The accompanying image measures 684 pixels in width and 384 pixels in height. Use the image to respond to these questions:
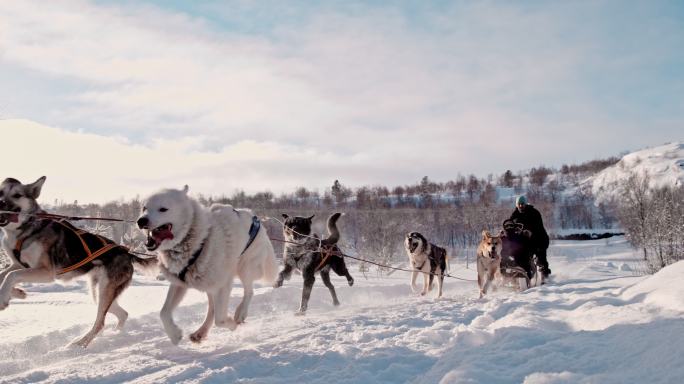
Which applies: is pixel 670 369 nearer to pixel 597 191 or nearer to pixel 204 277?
pixel 204 277

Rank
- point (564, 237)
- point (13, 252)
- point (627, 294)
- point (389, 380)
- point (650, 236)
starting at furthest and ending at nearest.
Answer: point (564, 237), point (650, 236), point (627, 294), point (13, 252), point (389, 380)

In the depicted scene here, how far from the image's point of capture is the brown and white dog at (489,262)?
8.39 m

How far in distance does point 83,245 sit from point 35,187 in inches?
27.6

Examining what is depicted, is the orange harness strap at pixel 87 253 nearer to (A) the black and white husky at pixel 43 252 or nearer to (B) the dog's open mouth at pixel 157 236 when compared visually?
(A) the black and white husky at pixel 43 252

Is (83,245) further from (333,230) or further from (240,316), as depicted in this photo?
(333,230)

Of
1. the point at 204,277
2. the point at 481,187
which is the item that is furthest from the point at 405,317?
the point at 481,187

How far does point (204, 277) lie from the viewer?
163 inches

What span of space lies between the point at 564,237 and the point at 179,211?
77048 mm

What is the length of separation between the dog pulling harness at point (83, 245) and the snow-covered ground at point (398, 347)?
2.43 feet

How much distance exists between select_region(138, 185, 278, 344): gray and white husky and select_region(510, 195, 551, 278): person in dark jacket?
6405 mm

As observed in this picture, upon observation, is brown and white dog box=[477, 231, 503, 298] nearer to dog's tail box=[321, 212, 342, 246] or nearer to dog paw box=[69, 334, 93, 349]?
dog's tail box=[321, 212, 342, 246]

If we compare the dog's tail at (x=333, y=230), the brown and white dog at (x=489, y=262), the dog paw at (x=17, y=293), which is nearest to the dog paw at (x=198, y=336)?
the dog paw at (x=17, y=293)

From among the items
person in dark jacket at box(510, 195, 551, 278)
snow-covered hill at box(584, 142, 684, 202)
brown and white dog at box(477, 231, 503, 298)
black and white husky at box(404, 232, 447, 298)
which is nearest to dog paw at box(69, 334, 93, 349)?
brown and white dog at box(477, 231, 503, 298)

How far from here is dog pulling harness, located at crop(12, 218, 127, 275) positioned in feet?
14.6
